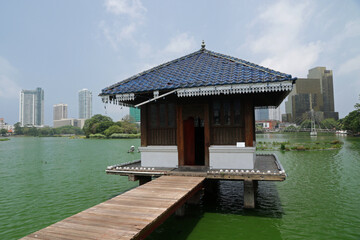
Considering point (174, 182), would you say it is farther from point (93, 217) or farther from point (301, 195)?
point (301, 195)

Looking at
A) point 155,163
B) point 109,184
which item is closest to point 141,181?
point 155,163

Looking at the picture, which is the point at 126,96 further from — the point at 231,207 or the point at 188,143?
the point at 231,207

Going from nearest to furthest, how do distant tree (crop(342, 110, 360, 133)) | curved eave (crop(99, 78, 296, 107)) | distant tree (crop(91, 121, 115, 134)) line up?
curved eave (crop(99, 78, 296, 107)) < distant tree (crop(342, 110, 360, 133)) < distant tree (crop(91, 121, 115, 134))

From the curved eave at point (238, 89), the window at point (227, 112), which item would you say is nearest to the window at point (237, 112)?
the window at point (227, 112)

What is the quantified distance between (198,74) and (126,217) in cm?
643

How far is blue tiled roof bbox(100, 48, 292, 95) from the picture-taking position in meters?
8.65

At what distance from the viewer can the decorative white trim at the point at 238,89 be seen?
8086 mm

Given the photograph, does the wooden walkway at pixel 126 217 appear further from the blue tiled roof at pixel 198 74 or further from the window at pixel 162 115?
the blue tiled roof at pixel 198 74

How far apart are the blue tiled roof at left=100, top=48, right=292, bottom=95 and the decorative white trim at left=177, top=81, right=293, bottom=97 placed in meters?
0.14

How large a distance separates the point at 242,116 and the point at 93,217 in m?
6.49

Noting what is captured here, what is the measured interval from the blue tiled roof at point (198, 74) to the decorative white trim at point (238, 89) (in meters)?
0.14

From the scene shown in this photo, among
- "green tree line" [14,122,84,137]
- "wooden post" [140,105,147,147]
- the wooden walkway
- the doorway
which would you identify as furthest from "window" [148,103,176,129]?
"green tree line" [14,122,84,137]

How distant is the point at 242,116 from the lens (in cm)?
941

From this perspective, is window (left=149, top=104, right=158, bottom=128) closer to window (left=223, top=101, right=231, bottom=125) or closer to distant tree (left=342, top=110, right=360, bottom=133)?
window (left=223, top=101, right=231, bottom=125)
